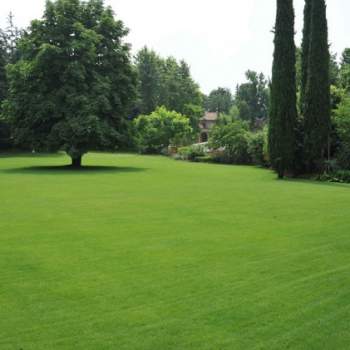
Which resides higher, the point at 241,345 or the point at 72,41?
the point at 72,41

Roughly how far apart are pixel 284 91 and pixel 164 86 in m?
50.9

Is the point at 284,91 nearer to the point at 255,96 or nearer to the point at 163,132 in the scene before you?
the point at 163,132

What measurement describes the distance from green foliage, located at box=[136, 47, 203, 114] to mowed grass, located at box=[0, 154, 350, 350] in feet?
Result: 199

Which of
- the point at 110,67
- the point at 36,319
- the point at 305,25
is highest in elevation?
the point at 305,25

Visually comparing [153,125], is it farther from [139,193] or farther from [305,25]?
[139,193]

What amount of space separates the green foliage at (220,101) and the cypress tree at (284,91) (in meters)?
85.2

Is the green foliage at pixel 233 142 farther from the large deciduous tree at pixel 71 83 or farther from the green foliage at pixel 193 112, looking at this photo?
the green foliage at pixel 193 112

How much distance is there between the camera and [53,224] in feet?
32.8

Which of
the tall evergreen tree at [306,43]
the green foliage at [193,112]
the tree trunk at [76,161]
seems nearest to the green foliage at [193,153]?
the tree trunk at [76,161]

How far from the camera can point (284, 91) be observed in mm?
23609

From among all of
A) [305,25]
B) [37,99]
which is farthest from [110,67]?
[305,25]

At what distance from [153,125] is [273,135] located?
29.2 meters

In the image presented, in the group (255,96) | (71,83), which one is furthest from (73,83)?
(255,96)

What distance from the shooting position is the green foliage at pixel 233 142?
3553cm
